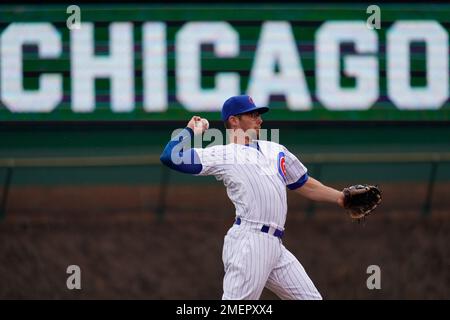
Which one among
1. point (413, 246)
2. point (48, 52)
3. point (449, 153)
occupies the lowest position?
point (413, 246)

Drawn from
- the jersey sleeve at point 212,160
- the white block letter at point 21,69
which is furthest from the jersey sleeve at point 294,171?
the white block letter at point 21,69

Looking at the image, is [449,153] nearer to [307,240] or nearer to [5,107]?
[307,240]

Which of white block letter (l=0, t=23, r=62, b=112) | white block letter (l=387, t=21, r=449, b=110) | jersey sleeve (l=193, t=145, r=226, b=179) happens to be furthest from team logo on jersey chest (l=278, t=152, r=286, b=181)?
white block letter (l=0, t=23, r=62, b=112)

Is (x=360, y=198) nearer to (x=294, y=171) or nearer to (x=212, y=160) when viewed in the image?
(x=294, y=171)

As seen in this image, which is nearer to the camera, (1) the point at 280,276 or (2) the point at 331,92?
(1) the point at 280,276

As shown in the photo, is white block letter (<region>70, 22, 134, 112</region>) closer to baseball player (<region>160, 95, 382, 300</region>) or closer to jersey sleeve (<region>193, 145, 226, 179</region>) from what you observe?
baseball player (<region>160, 95, 382, 300</region>)

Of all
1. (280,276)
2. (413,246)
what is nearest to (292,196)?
(413,246)

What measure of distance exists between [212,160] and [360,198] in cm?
101

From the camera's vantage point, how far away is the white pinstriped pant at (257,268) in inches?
247

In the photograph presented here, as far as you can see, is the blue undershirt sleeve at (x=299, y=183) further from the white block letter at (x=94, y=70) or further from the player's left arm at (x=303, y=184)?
the white block letter at (x=94, y=70)

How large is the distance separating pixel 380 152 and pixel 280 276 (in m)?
4.53

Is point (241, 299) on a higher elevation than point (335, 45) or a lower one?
lower

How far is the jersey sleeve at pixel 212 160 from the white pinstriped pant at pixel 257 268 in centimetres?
37

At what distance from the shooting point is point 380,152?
10.7 metres
